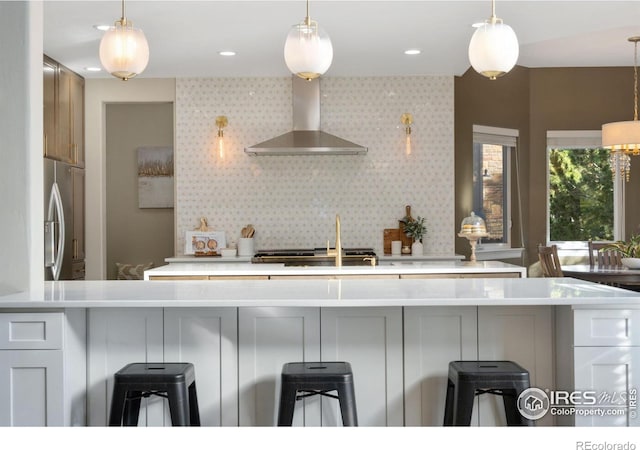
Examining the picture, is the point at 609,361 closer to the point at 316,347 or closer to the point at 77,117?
the point at 316,347

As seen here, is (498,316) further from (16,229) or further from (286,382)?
(16,229)

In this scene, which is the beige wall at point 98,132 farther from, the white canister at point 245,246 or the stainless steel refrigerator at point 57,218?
the white canister at point 245,246

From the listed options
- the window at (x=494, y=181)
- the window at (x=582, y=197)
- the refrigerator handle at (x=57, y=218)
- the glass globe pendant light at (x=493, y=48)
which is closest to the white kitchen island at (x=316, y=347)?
the glass globe pendant light at (x=493, y=48)

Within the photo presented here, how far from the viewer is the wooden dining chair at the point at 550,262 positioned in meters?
5.56

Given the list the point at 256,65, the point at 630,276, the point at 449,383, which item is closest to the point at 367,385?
the point at 449,383

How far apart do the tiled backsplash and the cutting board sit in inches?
1.8

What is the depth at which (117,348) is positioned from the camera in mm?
3000

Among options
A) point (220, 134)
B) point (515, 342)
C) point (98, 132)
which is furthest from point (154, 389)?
point (98, 132)

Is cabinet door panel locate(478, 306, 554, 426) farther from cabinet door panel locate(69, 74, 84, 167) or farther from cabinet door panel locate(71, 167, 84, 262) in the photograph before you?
cabinet door panel locate(69, 74, 84, 167)

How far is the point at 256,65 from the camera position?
6168mm

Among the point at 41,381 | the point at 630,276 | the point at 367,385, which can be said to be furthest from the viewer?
the point at 630,276

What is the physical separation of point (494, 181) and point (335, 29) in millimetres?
3271

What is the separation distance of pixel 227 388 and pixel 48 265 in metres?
3.10

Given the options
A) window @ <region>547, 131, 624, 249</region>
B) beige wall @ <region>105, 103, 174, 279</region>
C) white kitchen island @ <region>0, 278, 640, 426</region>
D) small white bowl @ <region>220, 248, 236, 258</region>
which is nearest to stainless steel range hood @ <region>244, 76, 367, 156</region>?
small white bowl @ <region>220, 248, 236, 258</region>
